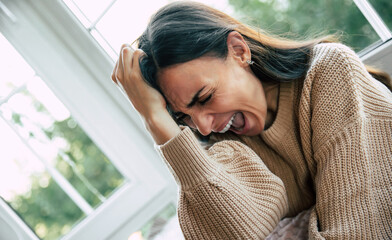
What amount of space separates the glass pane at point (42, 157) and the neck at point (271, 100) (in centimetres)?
78

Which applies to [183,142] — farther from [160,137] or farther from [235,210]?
[235,210]

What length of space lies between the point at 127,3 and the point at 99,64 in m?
0.29

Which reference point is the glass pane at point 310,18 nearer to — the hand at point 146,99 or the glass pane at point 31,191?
the hand at point 146,99

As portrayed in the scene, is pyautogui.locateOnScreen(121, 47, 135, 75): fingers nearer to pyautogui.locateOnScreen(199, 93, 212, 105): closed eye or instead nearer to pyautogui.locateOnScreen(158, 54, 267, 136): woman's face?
pyautogui.locateOnScreen(158, 54, 267, 136): woman's face

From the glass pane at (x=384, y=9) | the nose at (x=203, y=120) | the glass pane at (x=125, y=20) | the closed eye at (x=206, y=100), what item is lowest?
the glass pane at (x=384, y=9)

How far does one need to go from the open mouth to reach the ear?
16 centimetres

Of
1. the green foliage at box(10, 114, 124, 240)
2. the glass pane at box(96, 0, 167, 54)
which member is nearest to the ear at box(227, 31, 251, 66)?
the glass pane at box(96, 0, 167, 54)

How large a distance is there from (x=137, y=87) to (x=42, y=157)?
0.71 meters

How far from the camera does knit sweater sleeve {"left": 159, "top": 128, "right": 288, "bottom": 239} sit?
0.96m

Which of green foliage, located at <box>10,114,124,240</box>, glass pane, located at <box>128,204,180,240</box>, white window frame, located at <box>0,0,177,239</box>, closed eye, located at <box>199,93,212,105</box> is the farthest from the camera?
green foliage, located at <box>10,114,124,240</box>

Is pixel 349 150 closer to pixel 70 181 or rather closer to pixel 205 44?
pixel 205 44

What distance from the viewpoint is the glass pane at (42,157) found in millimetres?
1521

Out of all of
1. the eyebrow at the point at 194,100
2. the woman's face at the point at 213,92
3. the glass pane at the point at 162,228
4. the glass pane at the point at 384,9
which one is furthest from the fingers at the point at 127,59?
the glass pane at the point at 384,9

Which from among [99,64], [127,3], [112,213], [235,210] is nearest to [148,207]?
[112,213]
